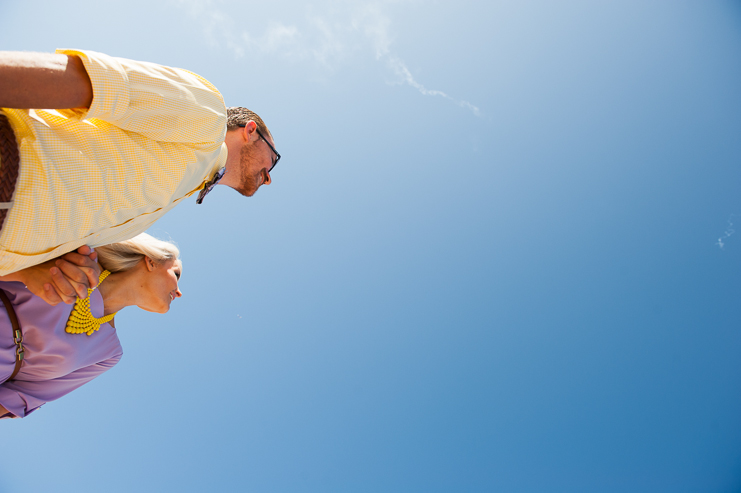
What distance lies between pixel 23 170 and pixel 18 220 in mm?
151

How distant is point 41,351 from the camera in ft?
6.20

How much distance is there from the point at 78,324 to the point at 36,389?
0.38 m

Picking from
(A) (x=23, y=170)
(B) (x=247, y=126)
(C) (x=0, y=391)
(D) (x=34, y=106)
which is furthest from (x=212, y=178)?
(C) (x=0, y=391)

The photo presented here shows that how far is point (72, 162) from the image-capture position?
1294mm

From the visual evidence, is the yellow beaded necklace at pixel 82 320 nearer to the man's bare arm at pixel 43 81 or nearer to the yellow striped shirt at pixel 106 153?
the yellow striped shirt at pixel 106 153

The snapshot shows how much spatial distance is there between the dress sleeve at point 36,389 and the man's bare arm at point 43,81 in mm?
1551

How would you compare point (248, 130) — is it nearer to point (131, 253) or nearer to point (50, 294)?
point (131, 253)

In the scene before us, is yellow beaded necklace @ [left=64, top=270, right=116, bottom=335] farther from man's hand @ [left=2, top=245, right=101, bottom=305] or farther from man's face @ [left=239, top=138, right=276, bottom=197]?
man's face @ [left=239, top=138, right=276, bottom=197]

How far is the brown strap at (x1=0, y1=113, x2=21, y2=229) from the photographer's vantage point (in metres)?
1.15

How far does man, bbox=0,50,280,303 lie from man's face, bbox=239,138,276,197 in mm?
716

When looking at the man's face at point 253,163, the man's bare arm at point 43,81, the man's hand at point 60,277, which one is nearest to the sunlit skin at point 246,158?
the man's face at point 253,163

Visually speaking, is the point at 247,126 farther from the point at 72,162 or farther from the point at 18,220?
the point at 18,220

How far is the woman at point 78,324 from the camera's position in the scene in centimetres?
184

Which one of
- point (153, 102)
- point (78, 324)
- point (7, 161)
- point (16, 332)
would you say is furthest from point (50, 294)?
point (153, 102)
